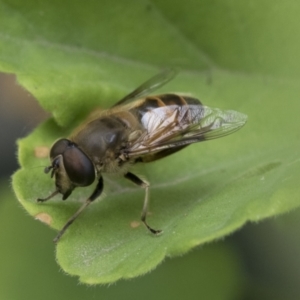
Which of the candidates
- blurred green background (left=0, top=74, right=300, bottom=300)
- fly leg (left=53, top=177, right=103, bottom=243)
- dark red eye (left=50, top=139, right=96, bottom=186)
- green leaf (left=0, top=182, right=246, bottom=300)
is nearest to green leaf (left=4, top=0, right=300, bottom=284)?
fly leg (left=53, top=177, right=103, bottom=243)

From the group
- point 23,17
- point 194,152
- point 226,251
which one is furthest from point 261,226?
point 23,17

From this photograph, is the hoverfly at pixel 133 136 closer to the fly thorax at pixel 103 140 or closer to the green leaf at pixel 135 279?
the fly thorax at pixel 103 140

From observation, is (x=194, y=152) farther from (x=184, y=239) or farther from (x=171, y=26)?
(x=184, y=239)

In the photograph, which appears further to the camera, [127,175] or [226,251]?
[226,251]

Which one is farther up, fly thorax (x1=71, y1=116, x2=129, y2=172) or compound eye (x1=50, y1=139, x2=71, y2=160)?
compound eye (x1=50, y1=139, x2=71, y2=160)

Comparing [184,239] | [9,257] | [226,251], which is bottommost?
[226,251]

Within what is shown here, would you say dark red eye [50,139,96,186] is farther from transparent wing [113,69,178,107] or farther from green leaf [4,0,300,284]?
transparent wing [113,69,178,107]

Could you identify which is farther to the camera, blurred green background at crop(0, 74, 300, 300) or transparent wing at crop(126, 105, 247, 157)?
blurred green background at crop(0, 74, 300, 300)
